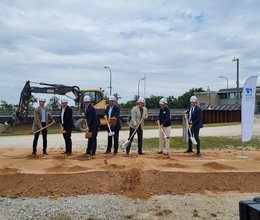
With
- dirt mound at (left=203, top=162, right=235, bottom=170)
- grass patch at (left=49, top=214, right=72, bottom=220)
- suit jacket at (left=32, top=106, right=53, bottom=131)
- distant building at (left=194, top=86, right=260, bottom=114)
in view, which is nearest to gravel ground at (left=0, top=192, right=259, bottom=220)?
grass patch at (left=49, top=214, right=72, bottom=220)

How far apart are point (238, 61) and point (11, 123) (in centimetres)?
3826

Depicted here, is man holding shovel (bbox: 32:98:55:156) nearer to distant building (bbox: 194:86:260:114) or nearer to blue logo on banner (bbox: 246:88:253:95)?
blue logo on banner (bbox: 246:88:253:95)

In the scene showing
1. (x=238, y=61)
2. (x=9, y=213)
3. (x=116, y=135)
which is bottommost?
(x=9, y=213)

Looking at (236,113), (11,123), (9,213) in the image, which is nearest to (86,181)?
(9,213)

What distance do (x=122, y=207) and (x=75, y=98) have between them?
23.2 m

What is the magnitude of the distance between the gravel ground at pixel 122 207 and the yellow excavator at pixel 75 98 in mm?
19893

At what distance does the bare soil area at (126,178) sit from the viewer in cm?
876

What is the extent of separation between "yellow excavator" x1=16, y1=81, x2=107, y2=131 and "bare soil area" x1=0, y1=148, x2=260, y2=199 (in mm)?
17978

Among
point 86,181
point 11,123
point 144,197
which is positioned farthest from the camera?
point 11,123

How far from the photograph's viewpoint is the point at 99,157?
12016 millimetres

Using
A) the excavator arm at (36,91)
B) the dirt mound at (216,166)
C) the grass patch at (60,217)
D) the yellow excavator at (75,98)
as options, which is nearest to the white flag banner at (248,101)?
A: the dirt mound at (216,166)

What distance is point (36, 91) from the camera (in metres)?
29.8

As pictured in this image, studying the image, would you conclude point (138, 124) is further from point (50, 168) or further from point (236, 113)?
point (236, 113)

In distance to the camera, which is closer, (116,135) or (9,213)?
(9,213)
